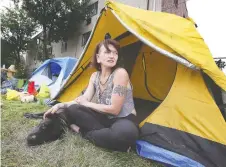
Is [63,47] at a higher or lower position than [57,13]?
lower

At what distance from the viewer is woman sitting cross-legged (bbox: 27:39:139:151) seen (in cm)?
187

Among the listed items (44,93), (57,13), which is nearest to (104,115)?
(44,93)

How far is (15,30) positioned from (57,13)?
18.6ft

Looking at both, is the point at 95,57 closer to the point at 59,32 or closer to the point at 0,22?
the point at 59,32

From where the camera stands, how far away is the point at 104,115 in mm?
2096

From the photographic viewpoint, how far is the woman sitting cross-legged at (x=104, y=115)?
73.6 inches

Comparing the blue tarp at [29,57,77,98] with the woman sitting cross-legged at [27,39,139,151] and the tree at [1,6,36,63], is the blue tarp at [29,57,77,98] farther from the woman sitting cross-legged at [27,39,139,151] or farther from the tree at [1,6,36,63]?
the tree at [1,6,36,63]

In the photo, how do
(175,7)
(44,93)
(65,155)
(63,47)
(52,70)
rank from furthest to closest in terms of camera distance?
1. (63,47)
2. (175,7)
3. (52,70)
4. (44,93)
5. (65,155)

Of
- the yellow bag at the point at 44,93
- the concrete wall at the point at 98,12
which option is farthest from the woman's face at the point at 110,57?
the concrete wall at the point at 98,12

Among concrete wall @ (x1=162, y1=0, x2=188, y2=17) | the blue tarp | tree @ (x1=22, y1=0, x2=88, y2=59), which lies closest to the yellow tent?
the blue tarp

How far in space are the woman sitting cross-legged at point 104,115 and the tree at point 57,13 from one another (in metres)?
14.6

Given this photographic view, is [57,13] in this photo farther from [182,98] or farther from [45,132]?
[182,98]

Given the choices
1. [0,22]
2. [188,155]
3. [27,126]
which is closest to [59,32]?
[0,22]

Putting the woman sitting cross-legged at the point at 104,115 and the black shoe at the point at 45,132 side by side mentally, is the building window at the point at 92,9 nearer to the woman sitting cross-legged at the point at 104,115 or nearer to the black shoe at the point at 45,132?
the woman sitting cross-legged at the point at 104,115
